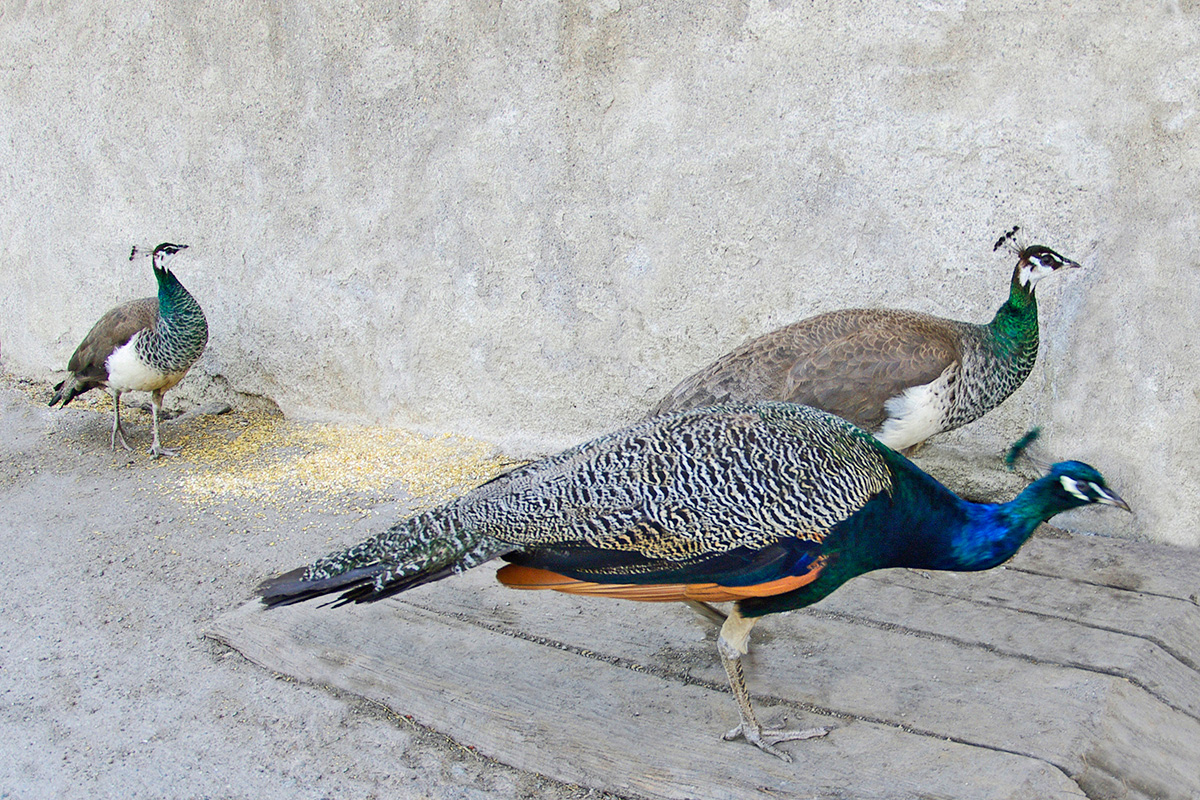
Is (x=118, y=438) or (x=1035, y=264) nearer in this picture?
(x=1035, y=264)

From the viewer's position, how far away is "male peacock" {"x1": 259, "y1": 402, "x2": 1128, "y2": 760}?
1687mm

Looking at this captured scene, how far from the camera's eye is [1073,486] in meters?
1.71

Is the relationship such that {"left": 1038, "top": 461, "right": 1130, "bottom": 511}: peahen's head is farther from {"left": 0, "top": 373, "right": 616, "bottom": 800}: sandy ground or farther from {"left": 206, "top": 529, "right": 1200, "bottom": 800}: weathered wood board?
{"left": 0, "top": 373, "right": 616, "bottom": 800}: sandy ground

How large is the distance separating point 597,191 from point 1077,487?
1925mm

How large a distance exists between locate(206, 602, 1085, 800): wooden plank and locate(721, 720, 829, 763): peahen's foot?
0.06 feet

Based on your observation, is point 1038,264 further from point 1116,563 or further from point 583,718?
point 583,718

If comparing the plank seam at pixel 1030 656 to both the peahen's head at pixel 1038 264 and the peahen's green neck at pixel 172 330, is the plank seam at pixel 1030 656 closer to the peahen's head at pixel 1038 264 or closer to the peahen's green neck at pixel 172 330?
the peahen's head at pixel 1038 264

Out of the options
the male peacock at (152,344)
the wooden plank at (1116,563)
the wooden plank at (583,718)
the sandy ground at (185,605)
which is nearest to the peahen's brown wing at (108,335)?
the male peacock at (152,344)

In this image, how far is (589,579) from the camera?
1.75 m

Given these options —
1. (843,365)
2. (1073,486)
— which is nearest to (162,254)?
(843,365)

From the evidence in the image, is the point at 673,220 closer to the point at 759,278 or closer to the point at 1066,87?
the point at 759,278

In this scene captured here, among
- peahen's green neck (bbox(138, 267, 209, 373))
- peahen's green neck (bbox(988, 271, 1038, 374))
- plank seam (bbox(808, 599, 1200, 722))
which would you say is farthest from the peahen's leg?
peahen's green neck (bbox(988, 271, 1038, 374))

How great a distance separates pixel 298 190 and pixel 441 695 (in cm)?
244

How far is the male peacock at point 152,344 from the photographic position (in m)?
3.75
